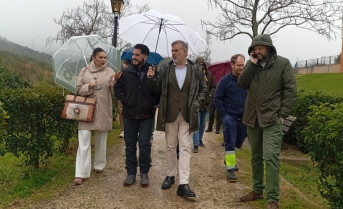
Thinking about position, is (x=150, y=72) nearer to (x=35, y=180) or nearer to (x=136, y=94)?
(x=136, y=94)

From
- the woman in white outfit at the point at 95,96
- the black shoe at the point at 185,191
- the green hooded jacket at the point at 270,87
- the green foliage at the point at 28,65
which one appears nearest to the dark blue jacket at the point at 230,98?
the green hooded jacket at the point at 270,87

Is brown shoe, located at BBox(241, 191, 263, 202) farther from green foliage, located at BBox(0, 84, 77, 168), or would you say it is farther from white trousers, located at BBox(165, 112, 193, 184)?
green foliage, located at BBox(0, 84, 77, 168)

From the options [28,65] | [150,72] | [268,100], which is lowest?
[268,100]

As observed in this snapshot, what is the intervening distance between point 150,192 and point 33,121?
1929 millimetres

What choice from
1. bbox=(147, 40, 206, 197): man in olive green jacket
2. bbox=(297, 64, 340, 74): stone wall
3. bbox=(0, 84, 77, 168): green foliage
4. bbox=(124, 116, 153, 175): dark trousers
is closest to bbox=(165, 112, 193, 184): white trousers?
bbox=(147, 40, 206, 197): man in olive green jacket

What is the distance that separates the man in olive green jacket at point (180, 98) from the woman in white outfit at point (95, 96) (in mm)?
694

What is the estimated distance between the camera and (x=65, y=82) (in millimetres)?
5105

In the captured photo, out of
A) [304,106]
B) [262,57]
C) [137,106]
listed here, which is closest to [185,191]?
[137,106]

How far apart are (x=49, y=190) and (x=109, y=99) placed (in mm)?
1480

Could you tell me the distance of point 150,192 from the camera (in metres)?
4.60

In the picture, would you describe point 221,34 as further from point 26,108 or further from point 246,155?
point 26,108

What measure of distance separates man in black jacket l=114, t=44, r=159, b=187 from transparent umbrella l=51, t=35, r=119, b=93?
883mm

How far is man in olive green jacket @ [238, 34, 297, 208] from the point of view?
3.92 meters

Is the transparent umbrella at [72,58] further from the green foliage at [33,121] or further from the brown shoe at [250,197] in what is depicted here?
the brown shoe at [250,197]
